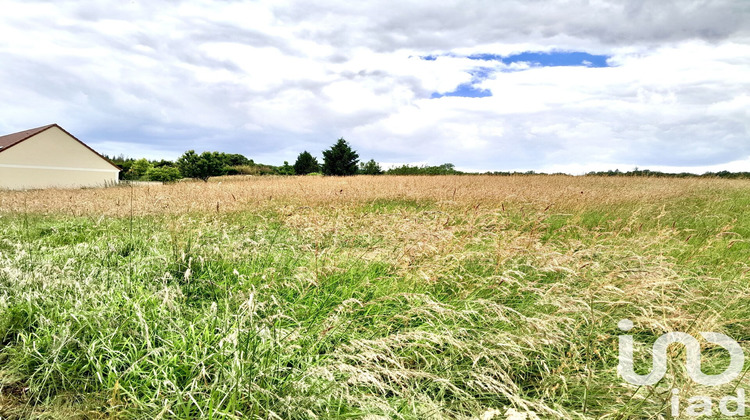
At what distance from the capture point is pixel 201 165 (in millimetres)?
34469

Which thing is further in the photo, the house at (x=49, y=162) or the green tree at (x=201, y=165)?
the green tree at (x=201, y=165)

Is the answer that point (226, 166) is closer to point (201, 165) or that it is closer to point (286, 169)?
point (201, 165)

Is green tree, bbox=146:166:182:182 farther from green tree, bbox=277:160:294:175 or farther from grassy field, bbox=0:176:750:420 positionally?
grassy field, bbox=0:176:750:420

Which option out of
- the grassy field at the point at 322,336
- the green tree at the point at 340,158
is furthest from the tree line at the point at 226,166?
the grassy field at the point at 322,336

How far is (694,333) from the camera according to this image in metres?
2.67

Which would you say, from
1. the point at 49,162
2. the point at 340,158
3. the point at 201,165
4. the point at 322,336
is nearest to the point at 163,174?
the point at 201,165

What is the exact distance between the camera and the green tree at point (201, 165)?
1357 inches

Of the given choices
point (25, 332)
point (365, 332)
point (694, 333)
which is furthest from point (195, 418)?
point (694, 333)

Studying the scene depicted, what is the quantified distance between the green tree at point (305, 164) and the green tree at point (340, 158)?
793cm

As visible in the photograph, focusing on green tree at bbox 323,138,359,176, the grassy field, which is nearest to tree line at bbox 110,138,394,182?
green tree at bbox 323,138,359,176

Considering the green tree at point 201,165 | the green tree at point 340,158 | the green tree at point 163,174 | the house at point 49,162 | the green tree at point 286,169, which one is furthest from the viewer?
the green tree at point 286,169

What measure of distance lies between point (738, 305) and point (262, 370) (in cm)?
501

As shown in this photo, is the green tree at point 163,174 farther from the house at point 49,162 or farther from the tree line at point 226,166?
the house at point 49,162

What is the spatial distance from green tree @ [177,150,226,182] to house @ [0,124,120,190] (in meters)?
6.40
